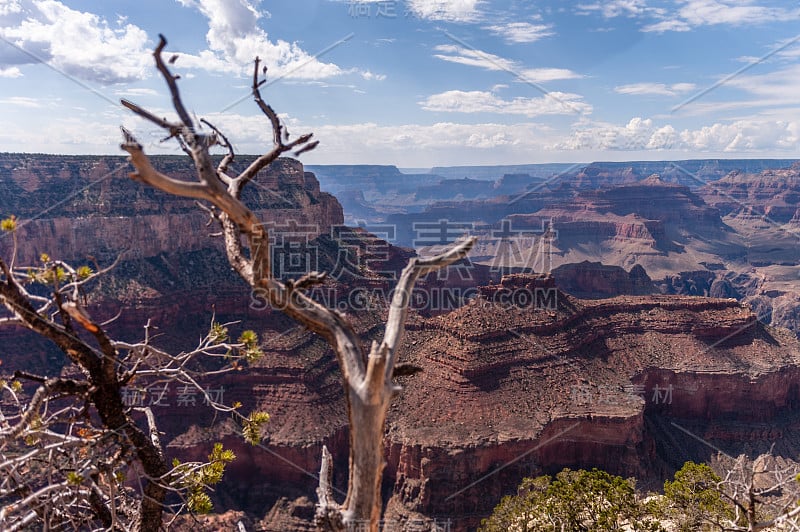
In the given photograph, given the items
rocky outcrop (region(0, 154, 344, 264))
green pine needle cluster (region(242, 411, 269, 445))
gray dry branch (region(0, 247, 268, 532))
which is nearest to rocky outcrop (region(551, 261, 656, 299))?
rocky outcrop (region(0, 154, 344, 264))

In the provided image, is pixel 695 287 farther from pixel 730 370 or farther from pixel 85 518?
pixel 85 518

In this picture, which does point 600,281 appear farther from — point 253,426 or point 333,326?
point 333,326

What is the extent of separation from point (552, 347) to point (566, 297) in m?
6.45

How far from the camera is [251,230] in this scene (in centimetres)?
527

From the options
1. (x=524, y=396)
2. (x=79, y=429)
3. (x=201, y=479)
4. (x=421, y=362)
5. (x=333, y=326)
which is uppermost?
(x=333, y=326)

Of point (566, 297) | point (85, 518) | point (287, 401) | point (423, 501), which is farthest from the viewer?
point (566, 297)

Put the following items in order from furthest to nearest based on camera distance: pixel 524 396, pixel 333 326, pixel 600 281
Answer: pixel 600 281
pixel 524 396
pixel 333 326

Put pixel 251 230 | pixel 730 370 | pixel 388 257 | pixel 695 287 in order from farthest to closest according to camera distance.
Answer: pixel 695 287 < pixel 388 257 < pixel 730 370 < pixel 251 230

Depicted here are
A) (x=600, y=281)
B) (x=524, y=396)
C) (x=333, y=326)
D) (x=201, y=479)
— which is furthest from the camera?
(x=600, y=281)

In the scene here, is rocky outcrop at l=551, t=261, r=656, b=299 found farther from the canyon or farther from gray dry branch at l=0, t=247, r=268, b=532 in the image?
gray dry branch at l=0, t=247, r=268, b=532

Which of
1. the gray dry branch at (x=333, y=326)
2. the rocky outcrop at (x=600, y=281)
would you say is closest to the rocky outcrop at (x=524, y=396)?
the gray dry branch at (x=333, y=326)

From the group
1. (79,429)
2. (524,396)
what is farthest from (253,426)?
(524,396)

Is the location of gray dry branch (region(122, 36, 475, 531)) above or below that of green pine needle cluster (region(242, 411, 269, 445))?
above

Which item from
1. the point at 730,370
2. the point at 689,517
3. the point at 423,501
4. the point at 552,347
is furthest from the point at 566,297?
the point at 689,517
